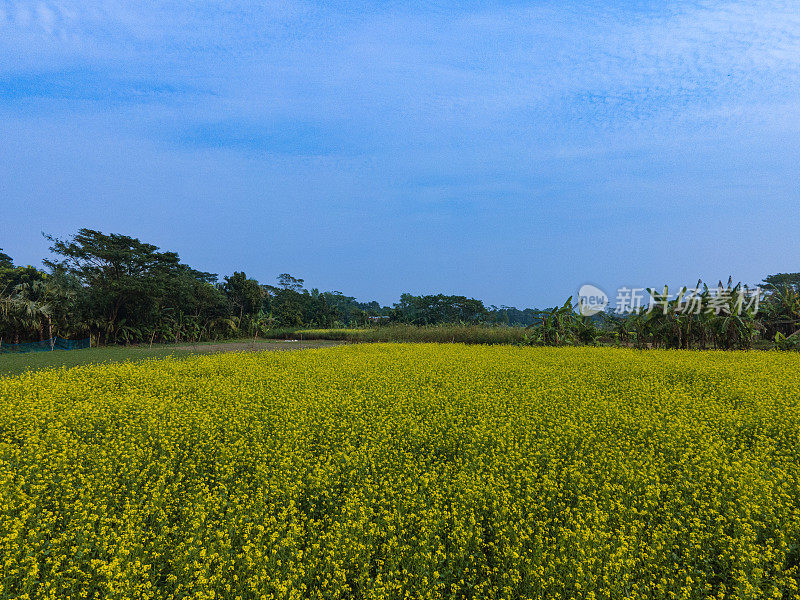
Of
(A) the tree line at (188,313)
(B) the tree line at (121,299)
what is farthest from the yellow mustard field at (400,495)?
(B) the tree line at (121,299)

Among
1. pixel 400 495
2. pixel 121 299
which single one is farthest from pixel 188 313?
pixel 400 495

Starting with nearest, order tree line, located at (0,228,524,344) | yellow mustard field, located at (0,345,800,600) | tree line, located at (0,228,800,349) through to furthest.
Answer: yellow mustard field, located at (0,345,800,600)
tree line, located at (0,228,800,349)
tree line, located at (0,228,524,344)

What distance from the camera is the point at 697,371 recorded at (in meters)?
11.5

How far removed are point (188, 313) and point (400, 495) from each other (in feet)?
104

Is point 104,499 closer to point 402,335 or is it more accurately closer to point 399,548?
point 399,548

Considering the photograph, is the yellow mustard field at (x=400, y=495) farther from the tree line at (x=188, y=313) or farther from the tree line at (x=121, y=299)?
the tree line at (x=121, y=299)

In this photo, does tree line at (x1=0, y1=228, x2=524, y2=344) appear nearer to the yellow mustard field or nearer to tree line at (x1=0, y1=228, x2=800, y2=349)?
tree line at (x1=0, y1=228, x2=800, y2=349)

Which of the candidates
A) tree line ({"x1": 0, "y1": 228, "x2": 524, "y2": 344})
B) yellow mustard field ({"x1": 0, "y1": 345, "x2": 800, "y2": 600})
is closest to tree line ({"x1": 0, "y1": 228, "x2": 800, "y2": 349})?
tree line ({"x1": 0, "y1": 228, "x2": 524, "y2": 344})

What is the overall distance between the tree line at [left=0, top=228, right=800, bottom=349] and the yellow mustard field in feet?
39.0

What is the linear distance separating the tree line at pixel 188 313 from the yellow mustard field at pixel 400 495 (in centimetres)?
1189

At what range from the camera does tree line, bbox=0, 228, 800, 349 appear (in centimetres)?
1941

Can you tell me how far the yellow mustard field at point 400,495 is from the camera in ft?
11.3

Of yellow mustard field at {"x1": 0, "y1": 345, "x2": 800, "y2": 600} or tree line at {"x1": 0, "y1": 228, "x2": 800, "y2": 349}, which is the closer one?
yellow mustard field at {"x1": 0, "y1": 345, "x2": 800, "y2": 600}

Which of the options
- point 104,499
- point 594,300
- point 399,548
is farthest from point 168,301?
point 399,548
